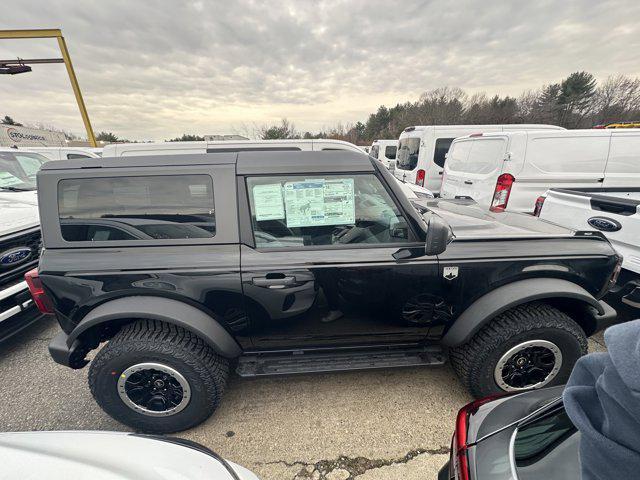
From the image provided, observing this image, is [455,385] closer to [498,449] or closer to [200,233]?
[498,449]

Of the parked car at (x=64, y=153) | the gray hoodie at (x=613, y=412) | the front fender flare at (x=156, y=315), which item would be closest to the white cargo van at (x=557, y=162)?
the gray hoodie at (x=613, y=412)

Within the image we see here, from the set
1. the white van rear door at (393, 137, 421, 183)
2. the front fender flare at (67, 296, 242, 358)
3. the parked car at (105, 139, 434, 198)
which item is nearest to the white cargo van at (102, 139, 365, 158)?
the parked car at (105, 139, 434, 198)

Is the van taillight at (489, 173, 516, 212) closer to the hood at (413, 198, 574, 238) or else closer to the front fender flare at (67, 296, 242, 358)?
the hood at (413, 198, 574, 238)

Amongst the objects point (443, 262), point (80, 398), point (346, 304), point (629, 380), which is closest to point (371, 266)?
point (346, 304)

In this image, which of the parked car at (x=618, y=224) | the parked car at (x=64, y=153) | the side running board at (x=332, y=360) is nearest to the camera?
the side running board at (x=332, y=360)

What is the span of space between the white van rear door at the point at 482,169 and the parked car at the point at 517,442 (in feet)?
12.1

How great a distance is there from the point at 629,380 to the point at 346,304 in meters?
1.41

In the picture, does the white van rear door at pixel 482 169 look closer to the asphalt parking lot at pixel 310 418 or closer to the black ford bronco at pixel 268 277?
A: the black ford bronco at pixel 268 277

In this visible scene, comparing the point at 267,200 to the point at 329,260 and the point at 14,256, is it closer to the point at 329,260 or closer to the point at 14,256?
the point at 329,260

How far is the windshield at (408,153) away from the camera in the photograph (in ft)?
26.9

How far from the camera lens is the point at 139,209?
1.78 metres

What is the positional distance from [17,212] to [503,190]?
21.3ft

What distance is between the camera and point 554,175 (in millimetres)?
4402

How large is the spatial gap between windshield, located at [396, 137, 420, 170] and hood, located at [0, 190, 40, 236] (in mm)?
8018
